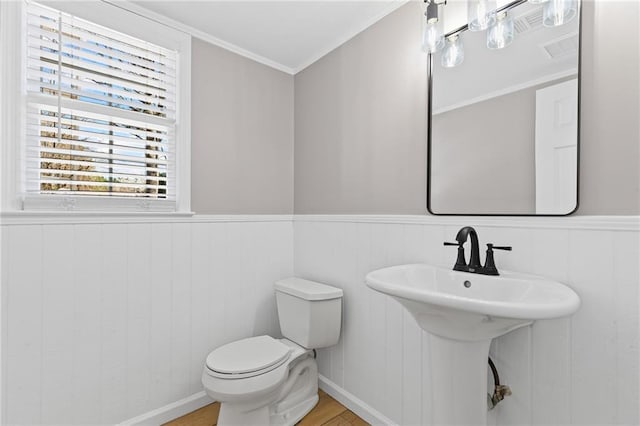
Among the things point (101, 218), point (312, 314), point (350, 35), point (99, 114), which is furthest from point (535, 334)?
point (99, 114)

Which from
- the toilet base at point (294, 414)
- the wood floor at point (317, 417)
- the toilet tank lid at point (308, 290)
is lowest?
the wood floor at point (317, 417)

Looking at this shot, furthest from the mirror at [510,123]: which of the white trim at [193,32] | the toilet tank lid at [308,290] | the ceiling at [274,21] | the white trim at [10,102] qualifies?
the white trim at [10,102]

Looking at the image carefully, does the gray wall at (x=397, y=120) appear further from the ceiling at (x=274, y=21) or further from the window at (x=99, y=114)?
the window at (x=99, y=114)

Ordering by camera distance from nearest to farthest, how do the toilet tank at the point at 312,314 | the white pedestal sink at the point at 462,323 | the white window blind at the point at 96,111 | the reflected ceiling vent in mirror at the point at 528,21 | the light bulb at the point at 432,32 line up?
the white pedestal sink at the point at 462,323 < the reflected ceiling vent in mirror at the point at 528,21 < the light bulb at the point at 432,32 < the white window blind at the point at 96,111 < the toilet tank at the point at 312,314

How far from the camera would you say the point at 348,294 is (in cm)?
187

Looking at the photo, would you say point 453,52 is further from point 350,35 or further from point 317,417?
point 317,417

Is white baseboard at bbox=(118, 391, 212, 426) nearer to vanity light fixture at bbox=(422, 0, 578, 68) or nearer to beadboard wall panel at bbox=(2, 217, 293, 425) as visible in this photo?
beadboard wall panel at bbox=(2, 217, 293, 425)

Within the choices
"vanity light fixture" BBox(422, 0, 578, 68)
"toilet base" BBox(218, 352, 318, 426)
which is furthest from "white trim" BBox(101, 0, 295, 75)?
"toilet base" BBox(218, 352, 318, 426)

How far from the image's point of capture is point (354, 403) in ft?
5.93

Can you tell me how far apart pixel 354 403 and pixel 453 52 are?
6.20ft

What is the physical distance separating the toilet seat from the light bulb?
1.61m

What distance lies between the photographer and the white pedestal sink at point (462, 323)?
3.08 feet

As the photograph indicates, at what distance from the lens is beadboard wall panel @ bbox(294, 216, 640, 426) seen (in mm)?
979

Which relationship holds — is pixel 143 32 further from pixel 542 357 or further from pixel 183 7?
pixel 542 357
